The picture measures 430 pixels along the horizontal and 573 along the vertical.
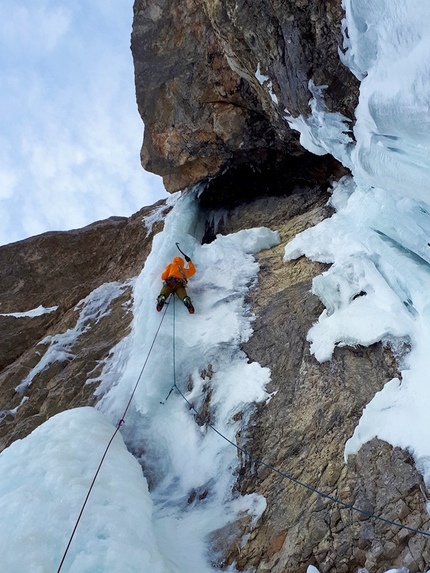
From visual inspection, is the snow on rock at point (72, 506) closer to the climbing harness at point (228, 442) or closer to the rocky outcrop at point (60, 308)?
the climbing harness at point (228, 442)

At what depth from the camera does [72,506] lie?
3.96 metres

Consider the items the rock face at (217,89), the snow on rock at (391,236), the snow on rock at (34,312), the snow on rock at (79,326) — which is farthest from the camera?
the snow on rock at (34,312)

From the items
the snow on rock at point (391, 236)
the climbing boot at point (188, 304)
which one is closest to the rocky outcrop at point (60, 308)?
the climbing boot at point (188, 304)

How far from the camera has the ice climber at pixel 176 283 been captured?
7.33 metres

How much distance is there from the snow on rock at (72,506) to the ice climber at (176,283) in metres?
2.64

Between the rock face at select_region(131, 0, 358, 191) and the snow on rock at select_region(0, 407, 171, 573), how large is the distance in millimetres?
5116

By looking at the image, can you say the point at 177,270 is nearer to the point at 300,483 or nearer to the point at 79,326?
the point at 79,326

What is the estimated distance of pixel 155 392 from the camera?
6.00 m

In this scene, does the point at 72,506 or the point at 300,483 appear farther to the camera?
the point at 300,483

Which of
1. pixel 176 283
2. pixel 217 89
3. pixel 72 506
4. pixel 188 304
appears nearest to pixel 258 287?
pixel 188 304

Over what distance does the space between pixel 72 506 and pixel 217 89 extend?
26.0 ft

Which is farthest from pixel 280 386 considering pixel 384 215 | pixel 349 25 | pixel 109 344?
pixel 349 25

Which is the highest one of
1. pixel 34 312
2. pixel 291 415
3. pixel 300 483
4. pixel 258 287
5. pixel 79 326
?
pixel 34 312

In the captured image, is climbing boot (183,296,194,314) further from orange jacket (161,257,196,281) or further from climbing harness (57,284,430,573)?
orange jacket (161,257,196,281)
